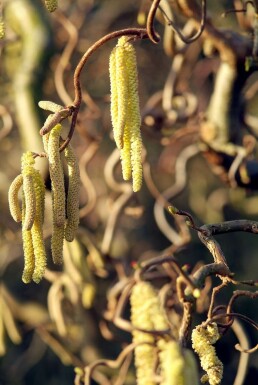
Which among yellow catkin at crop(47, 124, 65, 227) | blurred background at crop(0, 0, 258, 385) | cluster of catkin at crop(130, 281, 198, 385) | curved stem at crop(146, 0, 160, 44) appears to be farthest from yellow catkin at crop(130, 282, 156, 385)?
curved stem at crop(146, 0, 160, 44)

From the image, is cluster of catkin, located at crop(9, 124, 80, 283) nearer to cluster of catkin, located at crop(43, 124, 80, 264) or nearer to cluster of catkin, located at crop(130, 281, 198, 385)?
cluster of catkin, located at crop(43, 124, 80, 264)

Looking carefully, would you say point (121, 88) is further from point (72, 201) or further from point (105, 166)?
point (105, 166)

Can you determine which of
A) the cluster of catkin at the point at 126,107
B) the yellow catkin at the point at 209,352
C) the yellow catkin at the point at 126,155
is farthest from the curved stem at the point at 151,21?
the yellow catkin at the point at 209,352

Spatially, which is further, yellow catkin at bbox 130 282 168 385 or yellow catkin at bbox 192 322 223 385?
yellow catkin at bbox 130 282 168 385

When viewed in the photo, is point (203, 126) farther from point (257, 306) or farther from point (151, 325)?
point (257, 306)

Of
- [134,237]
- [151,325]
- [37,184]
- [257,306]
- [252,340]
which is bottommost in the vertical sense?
[257,306]

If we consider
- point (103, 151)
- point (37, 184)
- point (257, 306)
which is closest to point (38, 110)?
point (37, 184)

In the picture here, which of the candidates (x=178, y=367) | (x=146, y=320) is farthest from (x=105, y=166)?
(x=178, y=367)
